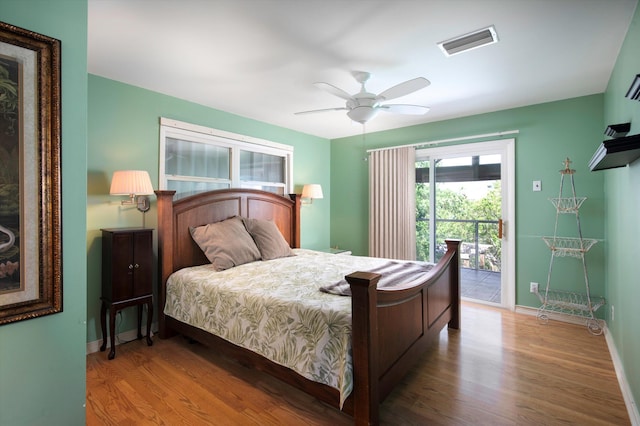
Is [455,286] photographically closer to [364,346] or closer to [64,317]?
[364,346]

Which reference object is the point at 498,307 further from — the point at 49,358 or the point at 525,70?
the point at 49,358

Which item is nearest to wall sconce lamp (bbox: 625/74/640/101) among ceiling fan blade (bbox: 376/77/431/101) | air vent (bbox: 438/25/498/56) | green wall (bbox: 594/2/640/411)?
green wall (bbox: 594/2/640/411)

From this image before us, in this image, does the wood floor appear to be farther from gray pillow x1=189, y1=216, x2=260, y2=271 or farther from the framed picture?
the framed picture

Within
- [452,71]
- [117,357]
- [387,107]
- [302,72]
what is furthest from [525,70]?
[117,357]

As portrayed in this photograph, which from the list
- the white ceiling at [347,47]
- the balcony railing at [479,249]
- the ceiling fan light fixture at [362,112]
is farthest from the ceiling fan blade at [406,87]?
the balcony railing at [479,249]

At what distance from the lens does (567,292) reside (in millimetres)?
3422

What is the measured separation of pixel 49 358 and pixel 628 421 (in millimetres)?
3082

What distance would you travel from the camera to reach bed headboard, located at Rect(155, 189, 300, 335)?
2998mm

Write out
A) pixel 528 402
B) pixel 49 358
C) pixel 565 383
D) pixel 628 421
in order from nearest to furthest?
pixel 49 358 → pixel 628 421 → pixel 528 402 → pixel 565 383

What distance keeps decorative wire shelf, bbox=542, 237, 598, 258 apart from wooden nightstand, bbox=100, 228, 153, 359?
4125 mm

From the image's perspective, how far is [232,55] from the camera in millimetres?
2418

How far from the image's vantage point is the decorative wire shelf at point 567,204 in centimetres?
325

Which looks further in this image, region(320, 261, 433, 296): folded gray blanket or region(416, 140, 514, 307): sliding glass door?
region(416, 140, 514, 307): sliding glass door

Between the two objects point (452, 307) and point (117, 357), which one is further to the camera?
point (452, 307)
